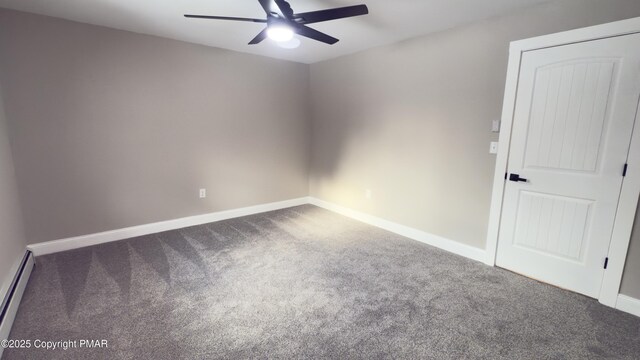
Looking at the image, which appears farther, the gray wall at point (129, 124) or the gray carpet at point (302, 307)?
the gray wall at point (129, 124)

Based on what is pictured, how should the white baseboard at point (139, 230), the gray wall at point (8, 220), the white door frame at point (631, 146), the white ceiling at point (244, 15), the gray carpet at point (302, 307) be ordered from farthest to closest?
the white baseboard at point (139, 230)
the white ceiling at point (244, 15)
the gray wall at point (8, 220)
the white door frame at point (631, 146)
the gray carpet at point (302, 307)

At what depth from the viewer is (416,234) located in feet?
11.5

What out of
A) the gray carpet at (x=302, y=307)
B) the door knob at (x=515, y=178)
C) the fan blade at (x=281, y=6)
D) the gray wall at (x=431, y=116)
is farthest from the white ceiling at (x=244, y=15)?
the gray carpet at (x=302, y=307)

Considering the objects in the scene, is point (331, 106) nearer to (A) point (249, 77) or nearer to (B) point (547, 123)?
(A) point (249, 77)

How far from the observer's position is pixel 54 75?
2.86 metres

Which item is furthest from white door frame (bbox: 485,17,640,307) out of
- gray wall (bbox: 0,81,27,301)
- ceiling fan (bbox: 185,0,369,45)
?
gray wall (bbox: 0,81,27,301)

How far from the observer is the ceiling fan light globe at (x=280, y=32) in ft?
7.05

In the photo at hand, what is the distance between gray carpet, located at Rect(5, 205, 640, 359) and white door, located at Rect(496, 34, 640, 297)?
31 centimetres

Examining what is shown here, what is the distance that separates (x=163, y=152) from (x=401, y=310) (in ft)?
10.5

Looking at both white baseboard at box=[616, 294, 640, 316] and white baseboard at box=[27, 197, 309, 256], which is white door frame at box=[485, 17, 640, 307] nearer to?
white baseboard at box=[616, 294, 640, 316]

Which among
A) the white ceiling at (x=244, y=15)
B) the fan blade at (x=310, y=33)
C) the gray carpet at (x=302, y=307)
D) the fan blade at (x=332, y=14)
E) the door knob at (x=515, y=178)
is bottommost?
the gray carpet at (x=302, y=307)

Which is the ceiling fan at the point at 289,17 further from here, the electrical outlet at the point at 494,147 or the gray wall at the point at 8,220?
the gray wall at the point at 8,220

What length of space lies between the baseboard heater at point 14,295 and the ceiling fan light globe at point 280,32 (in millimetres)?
2607

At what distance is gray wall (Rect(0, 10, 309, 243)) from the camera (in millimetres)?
2803
